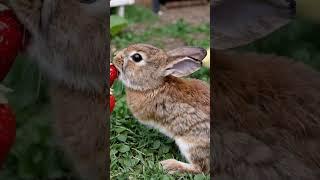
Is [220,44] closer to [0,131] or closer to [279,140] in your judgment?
[279,140]

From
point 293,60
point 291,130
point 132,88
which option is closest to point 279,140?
point 291,130

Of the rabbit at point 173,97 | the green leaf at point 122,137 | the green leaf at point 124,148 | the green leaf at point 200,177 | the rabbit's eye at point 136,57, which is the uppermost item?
the rabbit's eye at point 136,57

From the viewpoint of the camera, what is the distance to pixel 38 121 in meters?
1.52

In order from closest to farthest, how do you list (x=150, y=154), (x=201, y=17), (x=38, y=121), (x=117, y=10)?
(x=38, y=121) < (x=150, y=154) < (x=117, y=10) < (x=201, y=17)

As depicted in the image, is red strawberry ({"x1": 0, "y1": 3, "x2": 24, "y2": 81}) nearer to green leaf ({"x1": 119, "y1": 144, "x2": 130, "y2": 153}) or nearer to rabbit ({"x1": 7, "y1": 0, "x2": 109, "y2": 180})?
rabbit ({"x1": 7, "y1": 0, "x2": 109, "y2": 180})

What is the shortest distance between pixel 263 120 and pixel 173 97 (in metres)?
0.49

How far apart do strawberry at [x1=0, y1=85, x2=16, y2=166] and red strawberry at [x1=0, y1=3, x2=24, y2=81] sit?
0.06 meters

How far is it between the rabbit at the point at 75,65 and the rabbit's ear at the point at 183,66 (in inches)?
19.8

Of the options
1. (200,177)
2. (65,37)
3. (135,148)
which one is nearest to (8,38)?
(65,37)

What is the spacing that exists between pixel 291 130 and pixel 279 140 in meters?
0.05

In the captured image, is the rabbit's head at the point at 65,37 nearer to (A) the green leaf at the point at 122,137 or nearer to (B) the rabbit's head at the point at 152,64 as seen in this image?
(B) the rabbit's head at the point at 152,64

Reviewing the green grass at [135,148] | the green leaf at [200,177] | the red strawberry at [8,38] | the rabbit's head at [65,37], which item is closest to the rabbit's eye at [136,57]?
the green grass at [135,148]

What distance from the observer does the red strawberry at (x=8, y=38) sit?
1.40 m

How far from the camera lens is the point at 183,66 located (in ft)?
6.59
